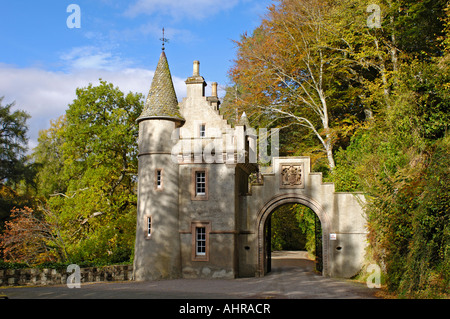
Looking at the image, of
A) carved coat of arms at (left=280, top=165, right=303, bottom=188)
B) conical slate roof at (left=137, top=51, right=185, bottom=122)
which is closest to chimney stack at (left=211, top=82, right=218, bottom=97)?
conical slate roof at (left=137, top=51, right=185, bottom=122)

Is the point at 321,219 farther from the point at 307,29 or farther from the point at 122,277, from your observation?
the point at 307,29

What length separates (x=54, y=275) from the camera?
789 inches

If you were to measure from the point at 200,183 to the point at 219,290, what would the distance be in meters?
7.05

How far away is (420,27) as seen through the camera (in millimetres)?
24797

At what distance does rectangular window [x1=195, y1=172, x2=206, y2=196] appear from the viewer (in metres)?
23.5

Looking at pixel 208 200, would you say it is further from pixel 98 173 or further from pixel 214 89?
pixel 98 173

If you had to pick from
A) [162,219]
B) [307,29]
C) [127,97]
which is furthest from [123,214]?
[307,29]

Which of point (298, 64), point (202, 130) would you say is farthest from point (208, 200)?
point (298, 64)

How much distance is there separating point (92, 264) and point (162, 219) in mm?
4578

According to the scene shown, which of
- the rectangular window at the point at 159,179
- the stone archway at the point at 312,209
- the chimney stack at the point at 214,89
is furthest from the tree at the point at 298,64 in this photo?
the rectangular window at the point at 159,179
